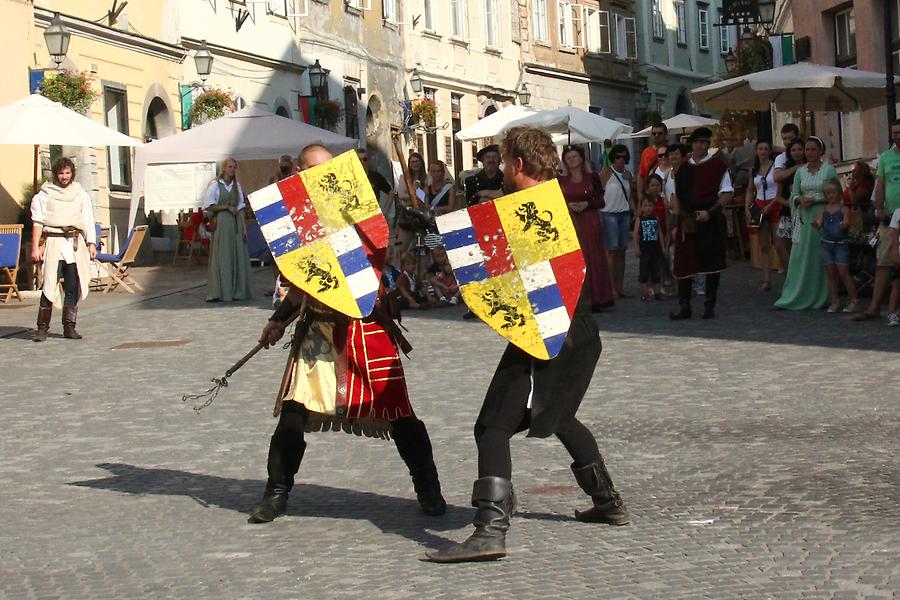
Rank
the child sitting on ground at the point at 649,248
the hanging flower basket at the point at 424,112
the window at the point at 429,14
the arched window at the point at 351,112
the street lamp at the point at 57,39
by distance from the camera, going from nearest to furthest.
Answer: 1. the child sitting on ground at the point at 649,248
2. the street lamp at the point at 57,39
3. the arched window at the point at 351,112
4. the hanging flower basket at the point at 424,112
5. the window at the point at 429,14

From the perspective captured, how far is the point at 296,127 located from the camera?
80.2 feet

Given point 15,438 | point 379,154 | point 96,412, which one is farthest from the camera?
point 379,154

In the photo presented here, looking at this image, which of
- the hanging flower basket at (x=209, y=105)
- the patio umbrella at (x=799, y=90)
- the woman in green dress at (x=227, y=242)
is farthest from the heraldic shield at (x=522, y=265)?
the hanging flower basket at (x=209, y=105)

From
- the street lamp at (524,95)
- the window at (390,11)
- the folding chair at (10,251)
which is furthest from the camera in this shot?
the street lamp at (524,95)

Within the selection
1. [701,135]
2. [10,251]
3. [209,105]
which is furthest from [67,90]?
[701,135]

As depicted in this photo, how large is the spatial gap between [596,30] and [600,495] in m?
52.4

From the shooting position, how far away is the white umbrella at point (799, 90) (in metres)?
20.2

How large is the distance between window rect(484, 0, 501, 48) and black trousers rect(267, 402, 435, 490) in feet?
Answer: 143

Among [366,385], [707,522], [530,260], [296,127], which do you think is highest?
[296,127]

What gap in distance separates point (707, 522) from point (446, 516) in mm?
1091

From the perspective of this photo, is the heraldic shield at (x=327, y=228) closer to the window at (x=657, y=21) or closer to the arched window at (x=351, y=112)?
the arched window at (x=351, y=112)

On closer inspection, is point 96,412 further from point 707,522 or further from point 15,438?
point 707,522

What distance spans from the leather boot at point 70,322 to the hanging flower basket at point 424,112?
26.9 m

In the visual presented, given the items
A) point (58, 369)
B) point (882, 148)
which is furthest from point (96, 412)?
point (882, 148)
